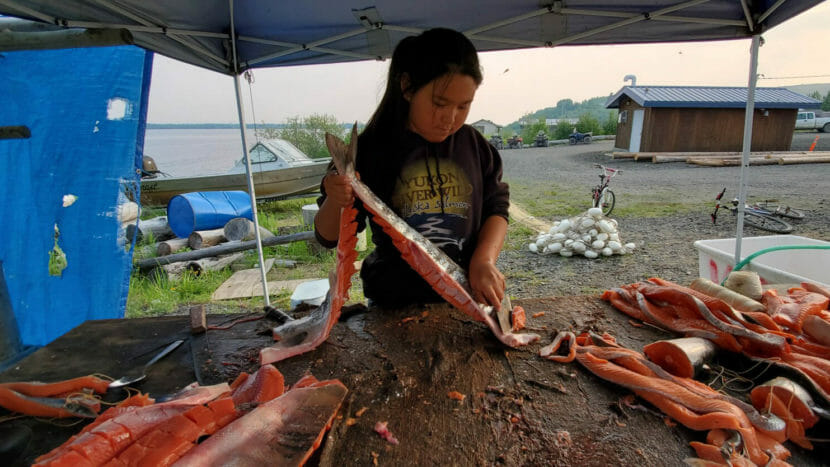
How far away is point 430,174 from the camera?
2.24 m

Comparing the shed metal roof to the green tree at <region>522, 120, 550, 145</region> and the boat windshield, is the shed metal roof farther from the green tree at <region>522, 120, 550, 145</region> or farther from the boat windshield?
the boat windshield

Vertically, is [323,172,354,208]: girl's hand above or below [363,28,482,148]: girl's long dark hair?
below

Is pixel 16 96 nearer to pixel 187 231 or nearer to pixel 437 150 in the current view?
pixel 437 150

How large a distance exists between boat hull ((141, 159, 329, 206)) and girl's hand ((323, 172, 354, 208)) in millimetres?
9994

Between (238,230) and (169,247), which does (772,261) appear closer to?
(238,230)

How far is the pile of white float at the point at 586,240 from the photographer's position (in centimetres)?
730

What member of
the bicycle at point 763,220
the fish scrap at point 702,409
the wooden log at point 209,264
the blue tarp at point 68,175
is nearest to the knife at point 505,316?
the fish scrap at point 702,409

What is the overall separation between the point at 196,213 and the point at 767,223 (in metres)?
12.5

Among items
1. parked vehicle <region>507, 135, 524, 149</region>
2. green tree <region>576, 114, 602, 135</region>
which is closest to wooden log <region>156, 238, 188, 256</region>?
parked vehicle <region>507, 135, 524, 149</region>

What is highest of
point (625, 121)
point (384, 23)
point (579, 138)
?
point (625, 121)

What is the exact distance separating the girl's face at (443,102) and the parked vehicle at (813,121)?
4732 centimetres

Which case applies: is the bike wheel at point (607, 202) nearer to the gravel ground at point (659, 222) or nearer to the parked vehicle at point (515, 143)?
the gravel ground at point (659, 222)

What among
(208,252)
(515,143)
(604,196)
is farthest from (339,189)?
(515,143)

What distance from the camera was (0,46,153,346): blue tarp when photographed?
3.48m
